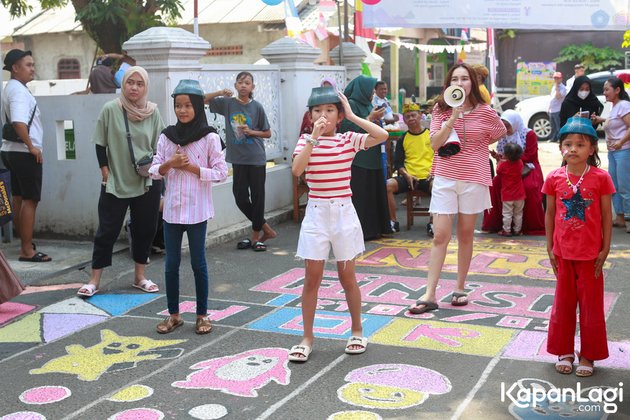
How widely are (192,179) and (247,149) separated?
3103 millimetres

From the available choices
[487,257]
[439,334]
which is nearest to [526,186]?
[487,257]

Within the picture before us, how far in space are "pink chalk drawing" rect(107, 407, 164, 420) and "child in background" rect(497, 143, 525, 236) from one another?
6137 millimetres

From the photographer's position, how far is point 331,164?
552 centimetres

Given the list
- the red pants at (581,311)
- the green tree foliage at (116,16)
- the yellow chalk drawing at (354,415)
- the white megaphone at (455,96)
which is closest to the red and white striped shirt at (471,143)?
the white megaphone at (455,96)

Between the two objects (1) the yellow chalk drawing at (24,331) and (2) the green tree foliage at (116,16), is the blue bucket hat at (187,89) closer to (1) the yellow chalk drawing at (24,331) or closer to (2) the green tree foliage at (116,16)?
(1) the yellow chalk drawing at (24,331)

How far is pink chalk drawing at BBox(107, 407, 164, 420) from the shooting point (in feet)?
15.5

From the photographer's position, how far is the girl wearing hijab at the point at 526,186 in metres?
10.1

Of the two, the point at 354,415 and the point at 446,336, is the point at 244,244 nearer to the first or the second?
the point at 446,336

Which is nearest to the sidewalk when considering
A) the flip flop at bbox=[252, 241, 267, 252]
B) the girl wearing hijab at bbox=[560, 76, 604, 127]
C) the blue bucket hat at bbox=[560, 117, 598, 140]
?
the flip flop at bbox=[252, 241, 267, 252]

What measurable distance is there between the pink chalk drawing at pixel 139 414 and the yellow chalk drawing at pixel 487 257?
4.01 m

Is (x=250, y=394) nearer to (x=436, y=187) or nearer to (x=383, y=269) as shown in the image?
(x=436, y=187)

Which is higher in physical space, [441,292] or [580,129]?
[580,129]

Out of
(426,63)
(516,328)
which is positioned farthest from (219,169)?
(426,63)

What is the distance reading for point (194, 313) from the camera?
685 cm
